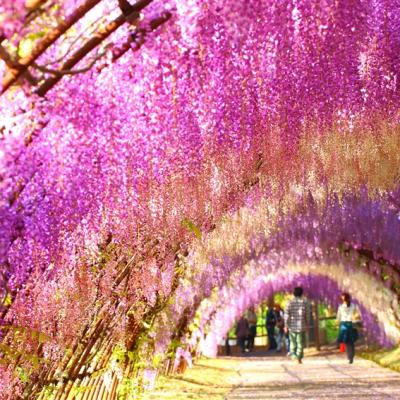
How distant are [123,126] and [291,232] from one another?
15.6m

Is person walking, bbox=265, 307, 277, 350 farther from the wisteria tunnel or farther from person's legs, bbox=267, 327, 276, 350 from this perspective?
the wisteria tunnel

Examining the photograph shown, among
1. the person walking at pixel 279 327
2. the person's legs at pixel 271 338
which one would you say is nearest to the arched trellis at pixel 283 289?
the person walking at pixel 279 327

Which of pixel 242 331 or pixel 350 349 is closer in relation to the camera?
pixel 350 349

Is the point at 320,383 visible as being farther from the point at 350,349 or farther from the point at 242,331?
the point at 242,331

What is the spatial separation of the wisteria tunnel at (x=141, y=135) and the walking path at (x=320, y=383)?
10.6 ft

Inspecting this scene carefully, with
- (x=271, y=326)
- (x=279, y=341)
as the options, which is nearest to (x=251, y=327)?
(x=271, y=326)

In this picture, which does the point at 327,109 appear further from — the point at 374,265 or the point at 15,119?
the point at 374,265

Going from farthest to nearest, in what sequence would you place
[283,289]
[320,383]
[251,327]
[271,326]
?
[251,327] < [271,326] < [283,289] < [320,383]

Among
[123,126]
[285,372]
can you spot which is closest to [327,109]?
[123,126]

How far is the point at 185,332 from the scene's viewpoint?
55.3 ft

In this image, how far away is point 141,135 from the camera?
539 centimetres

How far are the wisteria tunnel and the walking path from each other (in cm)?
325

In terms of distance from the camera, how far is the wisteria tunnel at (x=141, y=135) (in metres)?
4.46

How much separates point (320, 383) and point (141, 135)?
1068 cm
